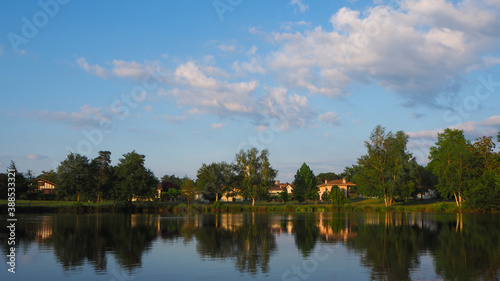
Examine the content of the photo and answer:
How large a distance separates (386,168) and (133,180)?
2162 inches

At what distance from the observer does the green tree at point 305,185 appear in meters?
112

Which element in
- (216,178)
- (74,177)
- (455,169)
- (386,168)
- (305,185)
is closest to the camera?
(455,169)

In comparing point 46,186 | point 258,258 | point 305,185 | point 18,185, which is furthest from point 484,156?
point 46,186

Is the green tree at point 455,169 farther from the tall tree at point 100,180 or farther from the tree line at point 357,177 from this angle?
the tall tree at point 100,180

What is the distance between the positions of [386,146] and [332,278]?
73617 mm

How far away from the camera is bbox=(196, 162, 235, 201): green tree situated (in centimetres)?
10519

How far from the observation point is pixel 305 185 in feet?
376

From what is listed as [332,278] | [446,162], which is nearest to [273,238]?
[332,278]

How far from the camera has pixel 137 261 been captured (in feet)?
65.4

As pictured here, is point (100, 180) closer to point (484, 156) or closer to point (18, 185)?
point (18, 185)

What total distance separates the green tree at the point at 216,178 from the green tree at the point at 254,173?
9.18 ft

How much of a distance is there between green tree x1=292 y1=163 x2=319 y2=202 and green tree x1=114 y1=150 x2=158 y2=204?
135ft

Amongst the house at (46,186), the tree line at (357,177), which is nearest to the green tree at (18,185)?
the tree line at (357,177)

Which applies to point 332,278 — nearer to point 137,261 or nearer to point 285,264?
point 285,264
